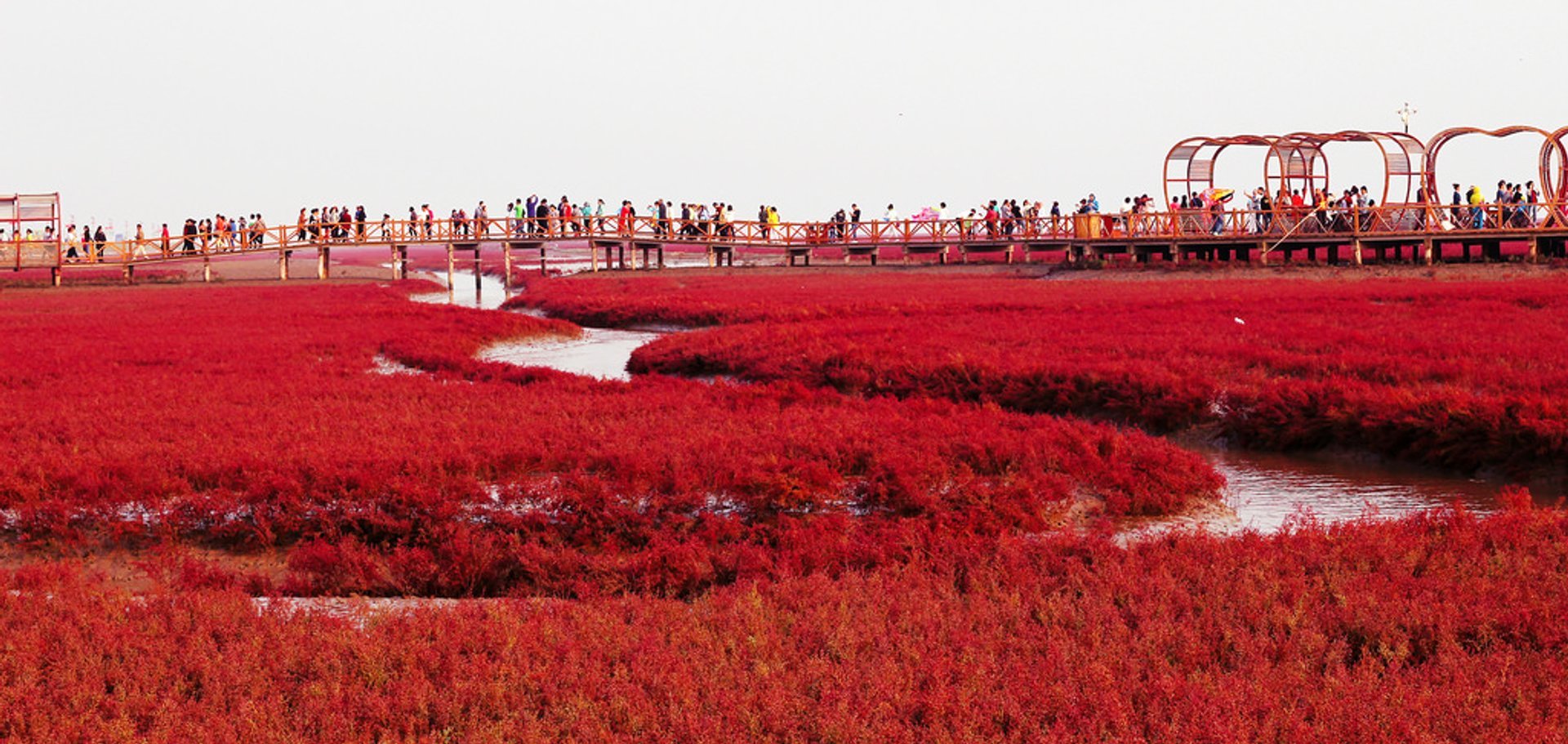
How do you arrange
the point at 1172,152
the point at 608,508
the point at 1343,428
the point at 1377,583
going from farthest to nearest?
the point at 1172,152
the point at 1343,428
the point at 608,508
the point at 1377,583

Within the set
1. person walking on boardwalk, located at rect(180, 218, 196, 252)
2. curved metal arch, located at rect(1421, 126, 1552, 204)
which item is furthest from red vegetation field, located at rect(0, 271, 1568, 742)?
person walking on boardwalk, located at rect(180, 218, 196, 252)

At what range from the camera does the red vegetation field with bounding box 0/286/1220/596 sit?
9680 mm

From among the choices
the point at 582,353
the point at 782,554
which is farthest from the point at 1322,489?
the point at 582,353

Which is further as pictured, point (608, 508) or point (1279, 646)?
point (608, 508)

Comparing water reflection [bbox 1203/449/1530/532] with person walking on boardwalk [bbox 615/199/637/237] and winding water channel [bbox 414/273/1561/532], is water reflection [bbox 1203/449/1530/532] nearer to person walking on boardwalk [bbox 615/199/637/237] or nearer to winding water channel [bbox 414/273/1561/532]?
winding water channel [bbox 414/273/1561/532]

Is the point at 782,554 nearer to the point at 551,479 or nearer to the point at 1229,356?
the point at 551,479

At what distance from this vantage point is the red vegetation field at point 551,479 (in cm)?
968

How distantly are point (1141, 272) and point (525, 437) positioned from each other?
35.4m

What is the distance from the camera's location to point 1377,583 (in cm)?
781

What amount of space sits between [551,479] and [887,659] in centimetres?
581

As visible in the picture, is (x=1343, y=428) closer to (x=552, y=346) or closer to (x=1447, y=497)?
(x=1447, y=497)

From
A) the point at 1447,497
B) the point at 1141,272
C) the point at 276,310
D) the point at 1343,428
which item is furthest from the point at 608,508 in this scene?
the point at 1141,272

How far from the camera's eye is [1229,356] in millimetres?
19500

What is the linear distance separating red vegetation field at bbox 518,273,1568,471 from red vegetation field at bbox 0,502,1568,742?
20.3 feet
